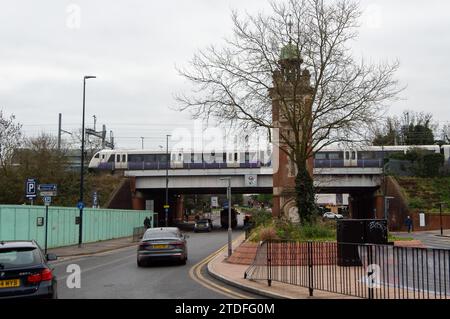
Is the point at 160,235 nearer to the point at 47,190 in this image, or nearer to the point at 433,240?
the point at 47,190

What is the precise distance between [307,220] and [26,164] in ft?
88.9

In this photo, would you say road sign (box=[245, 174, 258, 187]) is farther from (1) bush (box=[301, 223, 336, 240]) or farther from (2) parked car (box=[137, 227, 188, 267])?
(2) parked car (box=[137, 227, 188, 267])

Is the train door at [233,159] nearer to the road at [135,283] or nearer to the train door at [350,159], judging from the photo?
the train door at [350,159]

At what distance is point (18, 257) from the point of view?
9.96 meters

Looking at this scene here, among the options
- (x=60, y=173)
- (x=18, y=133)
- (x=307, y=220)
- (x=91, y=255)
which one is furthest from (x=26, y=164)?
(x=307, y=220)

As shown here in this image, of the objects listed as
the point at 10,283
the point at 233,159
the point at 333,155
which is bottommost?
the point at 10,283

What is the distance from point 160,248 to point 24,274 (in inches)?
416

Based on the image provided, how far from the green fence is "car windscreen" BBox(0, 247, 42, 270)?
16.5 m

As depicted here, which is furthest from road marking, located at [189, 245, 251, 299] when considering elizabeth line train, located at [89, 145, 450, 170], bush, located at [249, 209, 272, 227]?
elizabeth line train, located at [89, 145, 450, 170]

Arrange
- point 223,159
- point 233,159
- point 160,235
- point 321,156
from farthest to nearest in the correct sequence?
point 223,159
point 233,159
point 321,156
point 160,235

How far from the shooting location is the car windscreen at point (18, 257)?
9.70 meters

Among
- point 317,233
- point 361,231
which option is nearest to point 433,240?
point 317,233

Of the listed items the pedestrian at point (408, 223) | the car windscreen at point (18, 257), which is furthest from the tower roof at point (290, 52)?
the pedestrian at point (408, 223)

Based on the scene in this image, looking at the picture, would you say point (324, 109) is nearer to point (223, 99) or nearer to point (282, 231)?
point (223, 99)
